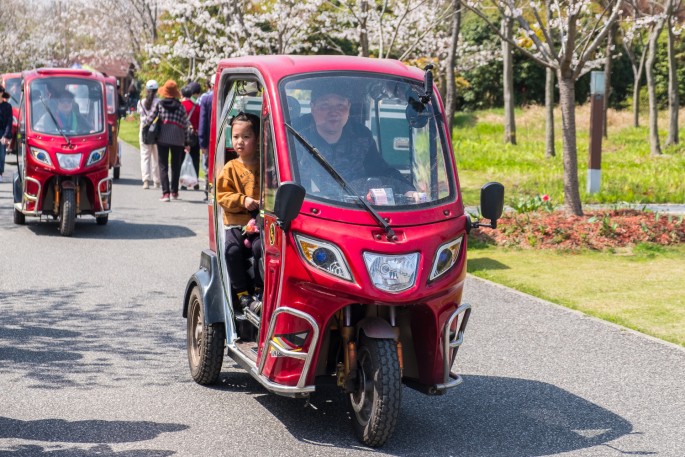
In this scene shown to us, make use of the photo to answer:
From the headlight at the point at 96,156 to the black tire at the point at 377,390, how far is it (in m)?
9.11

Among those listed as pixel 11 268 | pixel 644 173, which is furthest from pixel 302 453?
pixel 644 173

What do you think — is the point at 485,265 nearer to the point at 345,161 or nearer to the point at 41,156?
the point at 41,156

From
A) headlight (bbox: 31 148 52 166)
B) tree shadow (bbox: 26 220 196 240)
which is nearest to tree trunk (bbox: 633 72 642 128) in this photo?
tree shadow (bbox: 26 220 196 240)

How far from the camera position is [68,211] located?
14.0 meters

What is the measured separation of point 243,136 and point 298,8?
2165 cm

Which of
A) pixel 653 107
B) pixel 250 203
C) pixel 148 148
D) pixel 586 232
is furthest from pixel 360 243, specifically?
pixel 653 107

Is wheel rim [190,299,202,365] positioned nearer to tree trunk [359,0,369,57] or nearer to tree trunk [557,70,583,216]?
tree trunk [557,70,583,216]

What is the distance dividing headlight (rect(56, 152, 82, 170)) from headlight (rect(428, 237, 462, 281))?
29.7 feet

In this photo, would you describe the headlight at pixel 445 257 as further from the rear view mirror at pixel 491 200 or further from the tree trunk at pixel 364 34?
the tree trunk at pixel 364 34

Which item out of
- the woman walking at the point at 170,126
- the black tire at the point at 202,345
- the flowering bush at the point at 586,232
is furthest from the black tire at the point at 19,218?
the black tire at the point at 202,345

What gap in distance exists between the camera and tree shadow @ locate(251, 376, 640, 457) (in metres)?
5.81

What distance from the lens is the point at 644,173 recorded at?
21.1 m

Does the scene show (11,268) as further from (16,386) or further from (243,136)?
(243,136)

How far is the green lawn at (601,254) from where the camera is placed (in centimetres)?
991
